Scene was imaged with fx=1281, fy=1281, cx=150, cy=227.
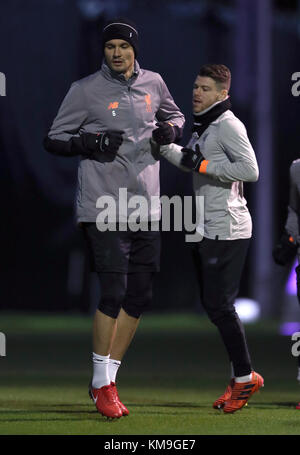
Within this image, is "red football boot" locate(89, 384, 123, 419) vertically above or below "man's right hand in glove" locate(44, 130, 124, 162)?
below

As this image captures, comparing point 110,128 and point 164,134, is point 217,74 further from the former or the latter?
point 110,128

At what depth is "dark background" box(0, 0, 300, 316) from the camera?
22672 millimetres

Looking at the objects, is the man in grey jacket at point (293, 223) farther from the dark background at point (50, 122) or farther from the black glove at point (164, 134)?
the dark background at point (50, 122)

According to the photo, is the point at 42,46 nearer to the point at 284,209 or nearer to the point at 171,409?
the point at 284,209

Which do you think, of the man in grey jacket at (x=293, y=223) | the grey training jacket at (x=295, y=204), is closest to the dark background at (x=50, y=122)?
the man in grey jacket at (x=293, y=223)

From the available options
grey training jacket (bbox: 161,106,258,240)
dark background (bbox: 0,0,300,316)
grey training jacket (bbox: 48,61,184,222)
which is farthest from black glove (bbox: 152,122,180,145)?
dark background (bbox: 0,0,300,316)

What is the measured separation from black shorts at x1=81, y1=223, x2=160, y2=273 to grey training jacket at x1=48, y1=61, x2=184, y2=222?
0.12 metres

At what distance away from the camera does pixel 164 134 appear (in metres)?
7.88

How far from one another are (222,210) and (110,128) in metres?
0.87

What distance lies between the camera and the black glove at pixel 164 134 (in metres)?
7.88

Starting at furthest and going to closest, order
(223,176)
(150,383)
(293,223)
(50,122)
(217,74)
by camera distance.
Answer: (50,122) → (150,383) → (293,223) → (217,74) → (223,176)

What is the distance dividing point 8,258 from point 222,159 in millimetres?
14987

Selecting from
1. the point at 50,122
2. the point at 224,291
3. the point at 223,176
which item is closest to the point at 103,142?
the point at 223,176

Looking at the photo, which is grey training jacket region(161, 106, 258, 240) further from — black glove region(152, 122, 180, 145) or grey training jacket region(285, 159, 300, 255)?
grey training jacket region(285, 159, 300, 255)
